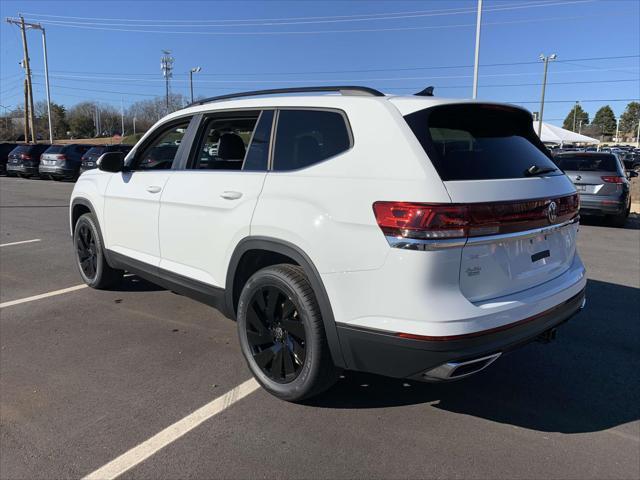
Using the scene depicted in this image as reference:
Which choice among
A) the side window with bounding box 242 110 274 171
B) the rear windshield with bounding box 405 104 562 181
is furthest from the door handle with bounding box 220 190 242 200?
the rear windshield with bounding box 405 104 562 181

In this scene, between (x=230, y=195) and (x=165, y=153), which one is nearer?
(x=230, y=195)

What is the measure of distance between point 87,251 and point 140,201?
5.39 ft

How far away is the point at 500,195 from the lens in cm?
266

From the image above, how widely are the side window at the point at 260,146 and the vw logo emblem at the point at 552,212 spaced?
1.76 m

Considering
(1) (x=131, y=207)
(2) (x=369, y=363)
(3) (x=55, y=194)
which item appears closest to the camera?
(2) (x=369, y=363)

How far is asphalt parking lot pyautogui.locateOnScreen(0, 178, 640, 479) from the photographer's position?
8.69 feet

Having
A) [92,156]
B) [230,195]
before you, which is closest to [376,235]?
[230,195]

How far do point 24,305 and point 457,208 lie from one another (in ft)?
15.1

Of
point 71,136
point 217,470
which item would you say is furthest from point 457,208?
point 71,136

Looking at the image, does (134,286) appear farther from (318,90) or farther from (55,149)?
(55,149)

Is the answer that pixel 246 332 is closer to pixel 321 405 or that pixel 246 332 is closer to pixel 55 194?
pixel 321 405

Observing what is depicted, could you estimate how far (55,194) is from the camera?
16.8 meters

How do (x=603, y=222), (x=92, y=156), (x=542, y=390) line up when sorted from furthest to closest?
(x=92, y=156), (x=603, y=222), (x=542, y=390)

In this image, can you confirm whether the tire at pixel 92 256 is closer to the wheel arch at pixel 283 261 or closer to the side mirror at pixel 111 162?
the side mirror at pixel 111 162
